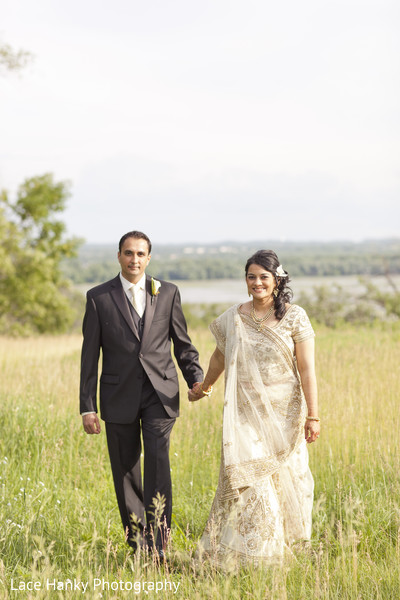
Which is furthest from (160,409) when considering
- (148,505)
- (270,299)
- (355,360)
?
(355,360)

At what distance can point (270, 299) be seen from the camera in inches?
161

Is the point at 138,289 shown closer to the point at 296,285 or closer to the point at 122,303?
the point at 122,303

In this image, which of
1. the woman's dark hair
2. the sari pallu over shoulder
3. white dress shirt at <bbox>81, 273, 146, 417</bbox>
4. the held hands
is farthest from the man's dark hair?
the held hands

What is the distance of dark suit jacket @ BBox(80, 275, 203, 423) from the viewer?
14.1ft

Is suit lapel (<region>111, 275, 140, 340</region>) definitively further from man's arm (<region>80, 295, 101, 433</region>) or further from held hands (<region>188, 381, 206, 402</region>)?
held hands (<region>188, 381, 206, 402</region>)

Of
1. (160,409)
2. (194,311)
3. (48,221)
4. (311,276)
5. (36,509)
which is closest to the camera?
(160,409)

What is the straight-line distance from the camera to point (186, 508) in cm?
486

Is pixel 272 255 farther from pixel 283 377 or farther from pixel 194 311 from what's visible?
pixel 194 311

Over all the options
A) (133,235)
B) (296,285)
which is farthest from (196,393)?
(296,285)

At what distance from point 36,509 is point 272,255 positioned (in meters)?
2.66

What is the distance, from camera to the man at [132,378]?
4.27 m

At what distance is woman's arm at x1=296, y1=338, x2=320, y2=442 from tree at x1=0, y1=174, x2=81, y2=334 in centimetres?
2446

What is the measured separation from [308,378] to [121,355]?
1.28 meters

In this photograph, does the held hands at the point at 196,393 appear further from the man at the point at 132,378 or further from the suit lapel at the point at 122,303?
the suit lapel at the point at 122,303
